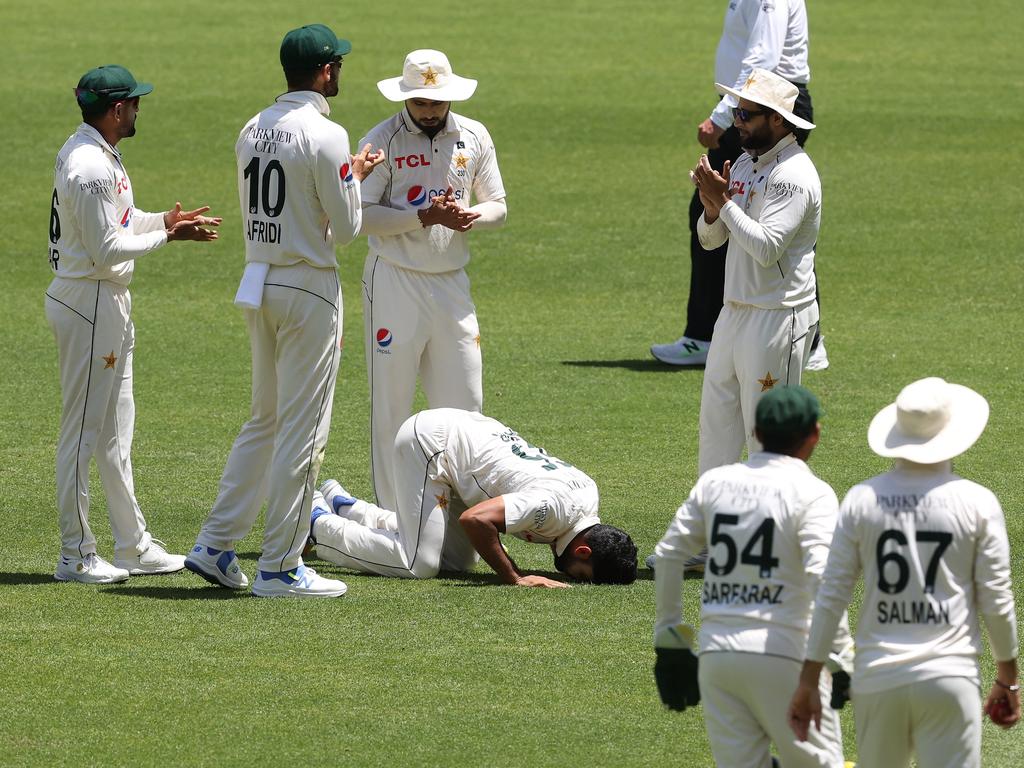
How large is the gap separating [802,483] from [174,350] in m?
8.44

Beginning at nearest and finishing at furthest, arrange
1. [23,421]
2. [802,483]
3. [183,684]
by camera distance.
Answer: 1. [802,483]
2. [183,684]
3. [23,421]

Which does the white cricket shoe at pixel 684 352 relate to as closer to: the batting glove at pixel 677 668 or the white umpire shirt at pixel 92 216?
the white umpire shirt at pixel 92 216

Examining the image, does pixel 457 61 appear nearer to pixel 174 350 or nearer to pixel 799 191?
pixel 174 350

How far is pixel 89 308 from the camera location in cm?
763

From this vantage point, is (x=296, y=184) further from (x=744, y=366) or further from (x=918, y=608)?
(x=918, y=608)

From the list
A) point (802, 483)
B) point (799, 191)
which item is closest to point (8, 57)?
point (799, 191)

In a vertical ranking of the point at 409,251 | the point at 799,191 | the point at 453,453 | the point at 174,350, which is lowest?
the point at 174,350

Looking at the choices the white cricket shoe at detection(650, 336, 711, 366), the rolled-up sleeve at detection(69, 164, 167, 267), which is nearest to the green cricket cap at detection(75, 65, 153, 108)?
the rolled-up sleeve at detection(69, 164, 167, 267)

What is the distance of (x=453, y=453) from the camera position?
8.03 m

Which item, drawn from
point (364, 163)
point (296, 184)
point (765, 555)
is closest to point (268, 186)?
point (296, 184)

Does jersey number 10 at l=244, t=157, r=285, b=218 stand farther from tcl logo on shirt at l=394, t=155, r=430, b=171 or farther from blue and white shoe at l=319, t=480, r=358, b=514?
blue and white shoe at l=319, t=480, r=358, b=514

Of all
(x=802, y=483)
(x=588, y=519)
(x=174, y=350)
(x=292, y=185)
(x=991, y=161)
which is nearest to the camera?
(x=802, y=483)

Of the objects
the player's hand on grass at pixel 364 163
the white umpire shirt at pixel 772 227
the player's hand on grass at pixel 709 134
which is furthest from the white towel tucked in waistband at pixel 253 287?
the player's hand on grass at pixel 709 134

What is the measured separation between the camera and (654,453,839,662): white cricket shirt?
16.3ft
